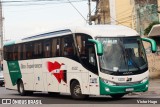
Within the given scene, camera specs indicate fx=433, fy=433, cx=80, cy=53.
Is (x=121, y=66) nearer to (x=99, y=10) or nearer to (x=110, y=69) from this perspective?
(x=110, y=69)

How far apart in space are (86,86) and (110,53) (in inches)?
72.2

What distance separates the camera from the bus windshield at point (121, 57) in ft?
56.2

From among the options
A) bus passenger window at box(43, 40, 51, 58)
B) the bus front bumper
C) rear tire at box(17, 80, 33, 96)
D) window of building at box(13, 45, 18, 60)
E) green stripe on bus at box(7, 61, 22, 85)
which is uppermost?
bus passenger window at box(43, 40, 51, 58)

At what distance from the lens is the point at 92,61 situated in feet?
57.9

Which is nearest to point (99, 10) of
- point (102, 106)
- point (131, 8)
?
point (131, 8)

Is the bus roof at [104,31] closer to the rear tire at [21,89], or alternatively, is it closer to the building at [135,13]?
the rear tire at [21,89]

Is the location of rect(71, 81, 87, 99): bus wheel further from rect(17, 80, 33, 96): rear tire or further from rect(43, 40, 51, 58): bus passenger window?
rect(17, 80, 33, 96): rear tire

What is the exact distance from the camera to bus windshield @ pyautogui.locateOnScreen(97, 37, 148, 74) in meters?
17.1

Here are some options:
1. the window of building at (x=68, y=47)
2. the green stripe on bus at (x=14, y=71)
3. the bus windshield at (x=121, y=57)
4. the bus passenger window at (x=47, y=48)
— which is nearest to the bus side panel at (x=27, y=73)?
the green stripe on bus at (x=14, y=71)

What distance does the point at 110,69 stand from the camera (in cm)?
1706

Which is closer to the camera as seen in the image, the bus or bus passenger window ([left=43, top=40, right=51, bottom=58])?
the bus

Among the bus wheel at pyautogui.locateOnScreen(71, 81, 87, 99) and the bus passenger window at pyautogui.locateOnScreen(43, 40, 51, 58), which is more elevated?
the bus passenger window at pyautogui.locateOnScreen(43, 40, 51, 58)

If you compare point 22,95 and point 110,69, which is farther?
point 22,95

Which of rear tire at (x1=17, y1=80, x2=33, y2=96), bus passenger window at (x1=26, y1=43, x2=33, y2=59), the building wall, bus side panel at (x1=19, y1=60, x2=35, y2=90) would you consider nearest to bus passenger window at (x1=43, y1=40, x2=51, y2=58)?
bus passenger window at (x1=26, y1=43, x2=33, y2=59)
